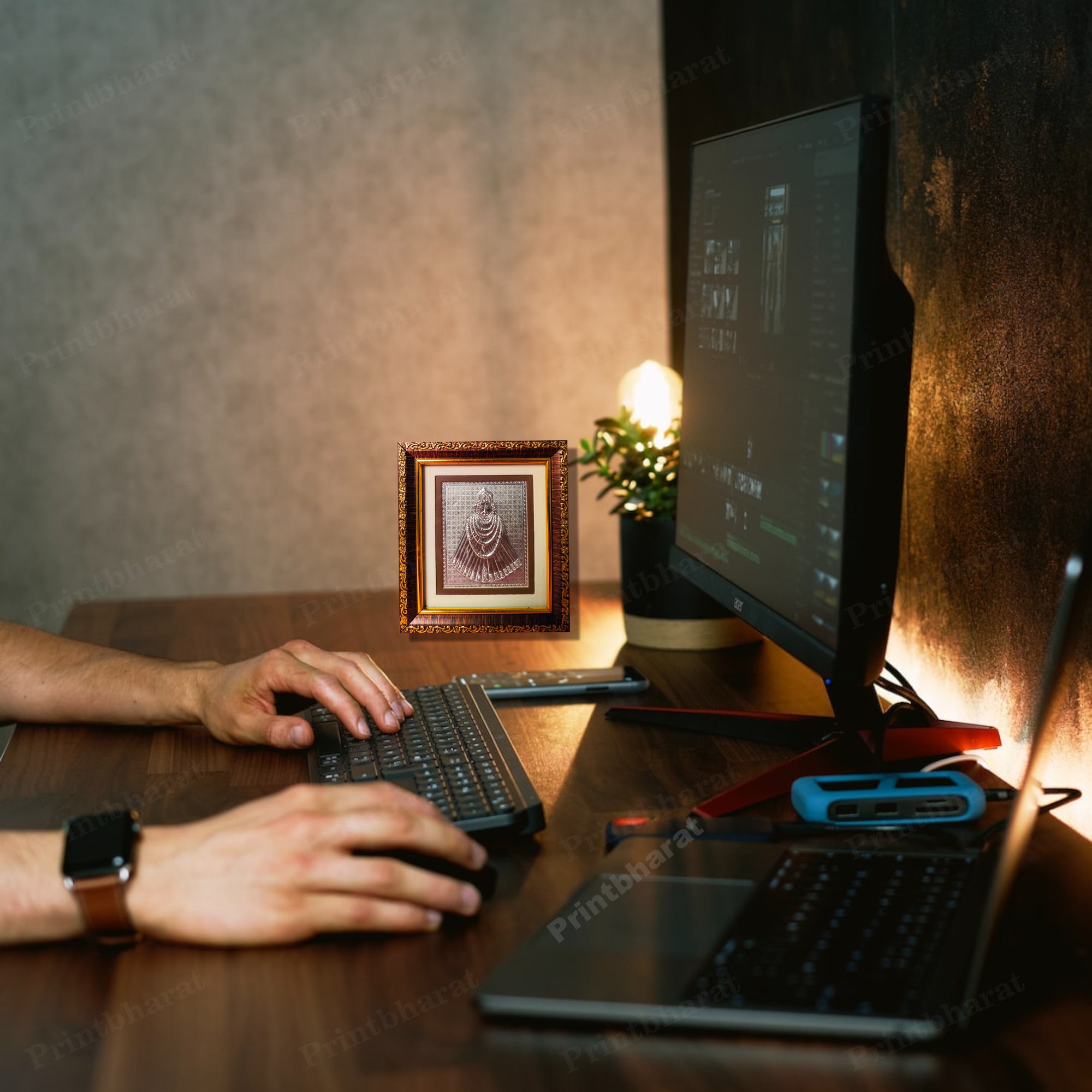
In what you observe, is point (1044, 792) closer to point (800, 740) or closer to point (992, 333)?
point (800, 740)

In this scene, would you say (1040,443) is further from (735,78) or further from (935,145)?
(735,78)

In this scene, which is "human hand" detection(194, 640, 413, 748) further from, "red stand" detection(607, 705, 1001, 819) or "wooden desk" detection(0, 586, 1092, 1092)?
"red stand" detection(607, 705, 1001, 819)

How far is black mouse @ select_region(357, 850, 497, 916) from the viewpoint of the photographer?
2.65 ft

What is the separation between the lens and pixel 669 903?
76 centimetres

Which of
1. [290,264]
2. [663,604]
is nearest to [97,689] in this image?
[663,604]

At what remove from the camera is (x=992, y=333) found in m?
1.15

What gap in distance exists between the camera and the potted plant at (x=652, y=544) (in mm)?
1522

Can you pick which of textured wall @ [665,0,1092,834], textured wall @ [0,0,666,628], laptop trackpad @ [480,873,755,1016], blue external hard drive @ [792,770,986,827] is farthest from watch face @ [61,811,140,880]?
textured wall @ [0,0,666,628]

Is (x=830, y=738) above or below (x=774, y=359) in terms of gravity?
below

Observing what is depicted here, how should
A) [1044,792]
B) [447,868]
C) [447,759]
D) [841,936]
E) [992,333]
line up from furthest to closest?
[992,333] → [447,759] → [1044,792] → [447,868] → [841,936]

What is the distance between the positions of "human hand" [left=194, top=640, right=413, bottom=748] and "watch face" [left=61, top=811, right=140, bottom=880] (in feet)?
1.08

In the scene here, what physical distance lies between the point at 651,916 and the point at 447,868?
16 cm

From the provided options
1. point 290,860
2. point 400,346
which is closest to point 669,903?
point 290,860

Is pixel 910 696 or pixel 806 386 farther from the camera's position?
pixel 910 696
